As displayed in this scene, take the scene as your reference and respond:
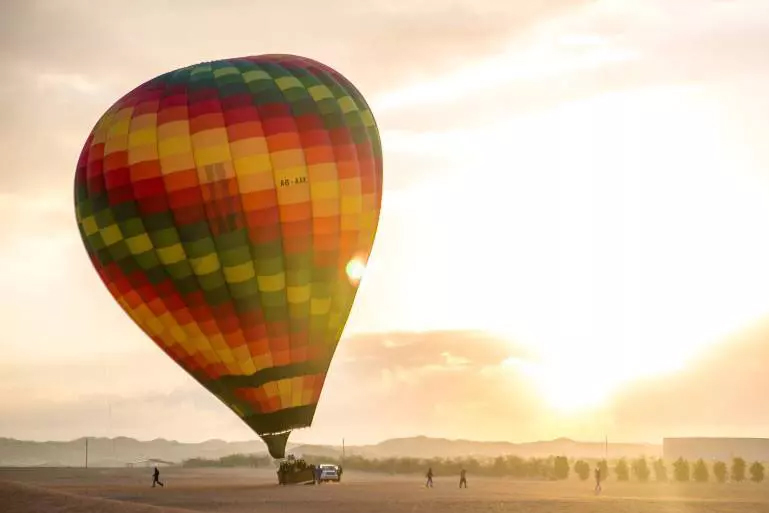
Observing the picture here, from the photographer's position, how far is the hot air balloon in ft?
149

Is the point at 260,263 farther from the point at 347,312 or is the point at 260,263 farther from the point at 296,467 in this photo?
the point at 296,467

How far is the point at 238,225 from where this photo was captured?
148 feet

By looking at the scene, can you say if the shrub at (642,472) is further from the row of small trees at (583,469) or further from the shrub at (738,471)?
the shrub at (738,471)

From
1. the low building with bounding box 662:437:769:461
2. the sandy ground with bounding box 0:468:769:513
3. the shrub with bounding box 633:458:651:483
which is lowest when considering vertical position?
the sandy ground with bounding box 0:468:769:513

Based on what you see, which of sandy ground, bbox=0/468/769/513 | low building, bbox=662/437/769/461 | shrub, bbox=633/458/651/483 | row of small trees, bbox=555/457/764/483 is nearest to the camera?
sandy ground, bbox=0/468/769/513

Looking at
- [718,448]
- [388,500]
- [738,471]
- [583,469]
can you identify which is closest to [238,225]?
[388,500]

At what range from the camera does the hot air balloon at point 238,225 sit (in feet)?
149

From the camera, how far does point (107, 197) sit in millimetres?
46781

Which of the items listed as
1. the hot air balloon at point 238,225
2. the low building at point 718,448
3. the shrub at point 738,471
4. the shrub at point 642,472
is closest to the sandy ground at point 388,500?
the hot air balloon at point 238,225

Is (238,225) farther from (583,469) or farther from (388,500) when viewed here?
(583,469)

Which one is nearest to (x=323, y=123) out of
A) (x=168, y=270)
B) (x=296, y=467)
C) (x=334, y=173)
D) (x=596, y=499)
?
(x=334, y=173)

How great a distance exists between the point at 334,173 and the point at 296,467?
1636 centimetres

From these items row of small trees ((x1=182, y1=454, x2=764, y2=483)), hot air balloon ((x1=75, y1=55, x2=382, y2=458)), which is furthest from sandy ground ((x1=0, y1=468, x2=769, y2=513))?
row of small trees ((x1=182, y1=454, x2=764, y2=483))

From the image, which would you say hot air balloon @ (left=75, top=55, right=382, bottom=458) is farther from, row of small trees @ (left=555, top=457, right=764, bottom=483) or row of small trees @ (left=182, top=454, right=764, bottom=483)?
row of small trees @ (left=555, top=457, right=764, bottom=483)
